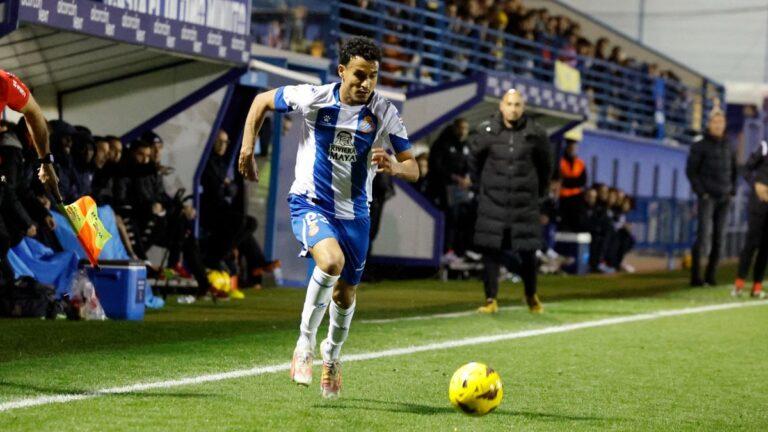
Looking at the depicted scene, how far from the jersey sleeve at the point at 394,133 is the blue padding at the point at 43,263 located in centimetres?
479

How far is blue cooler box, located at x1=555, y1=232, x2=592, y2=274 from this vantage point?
21.9m

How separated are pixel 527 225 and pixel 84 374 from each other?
19.4 feet

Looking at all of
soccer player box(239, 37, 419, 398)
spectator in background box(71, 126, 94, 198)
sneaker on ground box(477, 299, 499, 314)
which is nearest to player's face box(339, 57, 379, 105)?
soccer player box(239, 37, 419, 398)

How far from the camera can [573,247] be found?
2202cm

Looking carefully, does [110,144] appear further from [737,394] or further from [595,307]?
[737,394]

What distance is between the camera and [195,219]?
14.4 metres

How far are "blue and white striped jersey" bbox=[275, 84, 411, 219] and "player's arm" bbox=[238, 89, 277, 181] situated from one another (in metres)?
0.08

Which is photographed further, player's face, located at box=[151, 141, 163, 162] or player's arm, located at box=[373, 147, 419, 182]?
player's face, located at box=[151, 141, 163, 162]

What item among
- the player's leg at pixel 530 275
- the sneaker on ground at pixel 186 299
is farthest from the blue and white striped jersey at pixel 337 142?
the sneaker on ground at pixel 186 299

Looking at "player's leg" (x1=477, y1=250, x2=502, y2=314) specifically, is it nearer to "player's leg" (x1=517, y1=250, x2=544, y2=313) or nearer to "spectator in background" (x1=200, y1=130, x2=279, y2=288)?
"player's leg" (x1=517, y1=250, x2=544, y2=313)

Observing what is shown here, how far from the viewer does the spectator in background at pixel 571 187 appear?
21.8m

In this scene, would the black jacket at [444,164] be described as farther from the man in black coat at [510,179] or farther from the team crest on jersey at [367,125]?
the team crest on jersey at [367,125]

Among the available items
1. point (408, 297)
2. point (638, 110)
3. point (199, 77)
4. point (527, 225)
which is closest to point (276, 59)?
point (199, 77)

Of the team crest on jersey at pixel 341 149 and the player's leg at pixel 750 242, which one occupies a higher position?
the team crest on jersey at pixel 341 149
